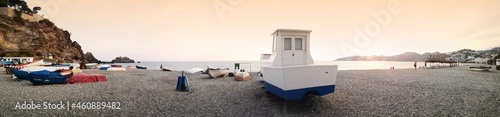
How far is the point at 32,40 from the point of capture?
5769cm

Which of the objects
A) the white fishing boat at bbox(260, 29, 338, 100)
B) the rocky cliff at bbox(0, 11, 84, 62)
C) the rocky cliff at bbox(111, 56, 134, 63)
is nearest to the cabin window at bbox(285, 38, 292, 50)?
the white fishing boat at bbox(260, 29, 338, 100)

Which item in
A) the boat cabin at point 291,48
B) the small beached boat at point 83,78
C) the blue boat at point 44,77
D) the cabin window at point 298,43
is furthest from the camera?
the small beached boat at point 83,78

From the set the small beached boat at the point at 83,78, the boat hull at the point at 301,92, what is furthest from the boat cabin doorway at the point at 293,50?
the small beached boat at the point at 83,78

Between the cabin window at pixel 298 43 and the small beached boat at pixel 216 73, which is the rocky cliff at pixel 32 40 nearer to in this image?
the small beached boat at pixel 216 73

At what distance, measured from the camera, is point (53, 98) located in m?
10.5

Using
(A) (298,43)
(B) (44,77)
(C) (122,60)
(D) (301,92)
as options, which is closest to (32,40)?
(B) (44,77)

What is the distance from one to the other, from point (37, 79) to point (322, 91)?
19343 millimetres

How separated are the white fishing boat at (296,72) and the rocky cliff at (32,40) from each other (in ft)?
215

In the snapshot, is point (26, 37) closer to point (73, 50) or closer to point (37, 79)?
point (73, 50)

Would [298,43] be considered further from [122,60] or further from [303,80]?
[122,60]

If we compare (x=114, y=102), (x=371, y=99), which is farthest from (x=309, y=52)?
(x=114, y=102)

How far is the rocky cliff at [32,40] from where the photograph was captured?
2057 inches

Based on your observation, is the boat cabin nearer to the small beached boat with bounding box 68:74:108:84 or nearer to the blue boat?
the small beached boat with bounding box 68:74:108:84

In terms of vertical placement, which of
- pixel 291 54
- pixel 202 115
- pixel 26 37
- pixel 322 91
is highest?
pixel 26 37
